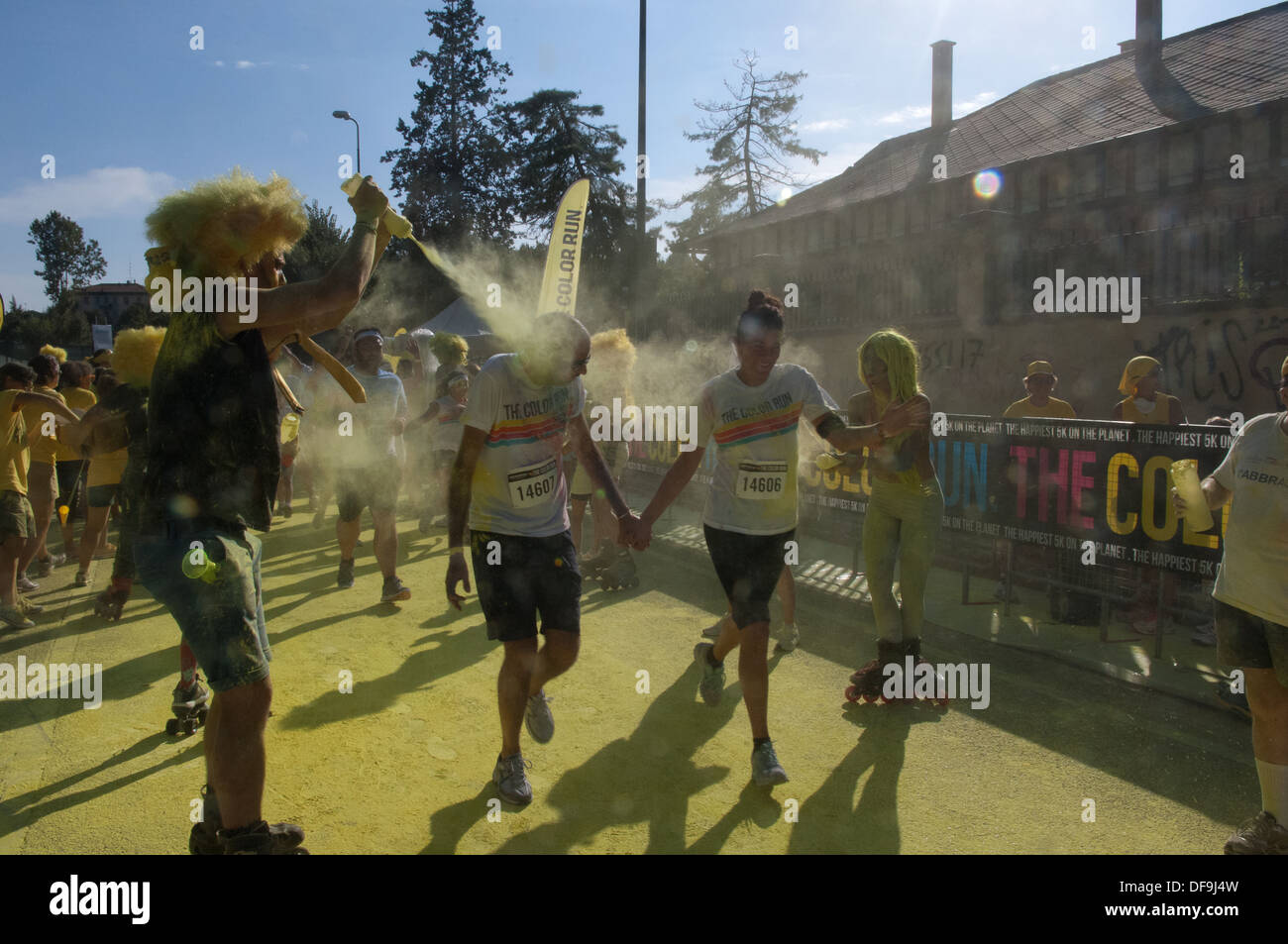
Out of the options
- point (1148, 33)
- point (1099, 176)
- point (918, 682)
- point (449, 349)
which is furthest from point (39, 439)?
point (1148, 33)

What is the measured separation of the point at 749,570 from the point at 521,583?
1048mm

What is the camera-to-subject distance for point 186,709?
14.6 feet

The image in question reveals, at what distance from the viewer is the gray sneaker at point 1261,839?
306cm

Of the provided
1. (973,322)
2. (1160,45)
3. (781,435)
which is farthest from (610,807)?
(1160,45)

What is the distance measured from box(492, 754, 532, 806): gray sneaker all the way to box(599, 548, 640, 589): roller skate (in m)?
3.87

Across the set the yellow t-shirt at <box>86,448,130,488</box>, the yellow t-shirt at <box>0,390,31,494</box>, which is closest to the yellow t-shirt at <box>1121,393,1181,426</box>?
the yellow t-shirt at <box>86,448,130,488</box>

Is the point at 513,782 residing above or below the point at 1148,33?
below

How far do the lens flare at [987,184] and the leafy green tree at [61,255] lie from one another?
74.3 meters

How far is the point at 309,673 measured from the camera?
17.5 feet

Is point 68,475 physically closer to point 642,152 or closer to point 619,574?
point 619,574

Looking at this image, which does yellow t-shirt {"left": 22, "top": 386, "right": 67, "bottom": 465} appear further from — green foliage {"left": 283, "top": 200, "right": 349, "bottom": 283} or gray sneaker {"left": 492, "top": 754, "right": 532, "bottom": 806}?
green foliage {"left": 283, "top": 200, "right": 349, "bottom": 283}

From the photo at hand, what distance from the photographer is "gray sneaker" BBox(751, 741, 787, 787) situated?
12.1ft

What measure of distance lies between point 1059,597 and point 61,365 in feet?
35.7

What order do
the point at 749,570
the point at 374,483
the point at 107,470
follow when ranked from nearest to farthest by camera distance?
the point at 749,570 < the point at 374,483 < the point at 107,470
